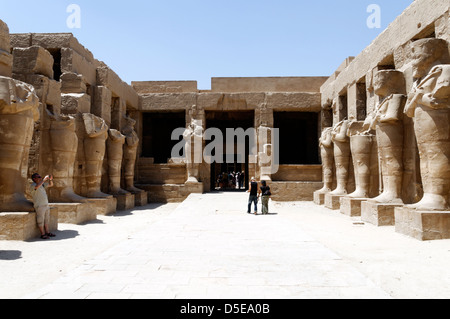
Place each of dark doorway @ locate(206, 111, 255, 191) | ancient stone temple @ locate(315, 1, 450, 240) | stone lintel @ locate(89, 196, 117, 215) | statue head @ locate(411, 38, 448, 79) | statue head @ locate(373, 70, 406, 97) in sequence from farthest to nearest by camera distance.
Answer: dark doorway @ locate(206, 111, 255, 191) → stone lintel @ locate(89, 196, 117, 215) → statue head @ locate(373, 70, 406, 97) → statue head @ locate(411, 38, 448, 79) → ancient stone temple @ locate(315, 1, 450, 240)

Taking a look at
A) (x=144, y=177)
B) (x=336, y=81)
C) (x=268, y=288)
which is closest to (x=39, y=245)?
(x=268, y=288)

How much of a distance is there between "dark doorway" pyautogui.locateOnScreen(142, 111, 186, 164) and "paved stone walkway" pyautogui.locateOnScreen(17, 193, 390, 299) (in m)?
11.4

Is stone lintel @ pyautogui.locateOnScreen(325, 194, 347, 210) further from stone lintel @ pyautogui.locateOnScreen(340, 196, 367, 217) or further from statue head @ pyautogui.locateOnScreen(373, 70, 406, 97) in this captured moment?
statue head @ pyautogui.locateOnScreen(373, 70, 406, 97)

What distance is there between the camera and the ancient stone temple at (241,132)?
18.6 ft

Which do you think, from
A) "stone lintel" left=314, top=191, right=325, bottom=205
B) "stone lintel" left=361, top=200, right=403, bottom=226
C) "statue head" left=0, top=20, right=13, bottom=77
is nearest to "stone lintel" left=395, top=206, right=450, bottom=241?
"stone lintel" left=361, top=200, right=403, bottom=226

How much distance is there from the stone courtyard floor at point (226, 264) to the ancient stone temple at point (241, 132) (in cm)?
88

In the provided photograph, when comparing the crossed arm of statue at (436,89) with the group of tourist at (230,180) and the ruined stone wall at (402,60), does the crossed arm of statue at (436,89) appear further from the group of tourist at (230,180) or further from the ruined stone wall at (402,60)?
the group of tourist at (230,180)

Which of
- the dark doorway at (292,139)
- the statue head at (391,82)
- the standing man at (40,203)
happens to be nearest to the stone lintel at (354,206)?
the statue head at (391,82)

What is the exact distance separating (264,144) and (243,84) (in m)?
3.01

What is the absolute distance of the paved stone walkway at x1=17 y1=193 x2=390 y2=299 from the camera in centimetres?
277

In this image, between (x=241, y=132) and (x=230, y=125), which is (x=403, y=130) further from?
(x=230, y=125)

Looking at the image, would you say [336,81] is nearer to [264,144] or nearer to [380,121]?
[264,144]

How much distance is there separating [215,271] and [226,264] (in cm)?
28

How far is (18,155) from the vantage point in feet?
19.0
